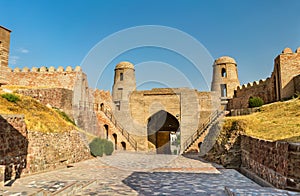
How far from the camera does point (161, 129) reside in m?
30.5

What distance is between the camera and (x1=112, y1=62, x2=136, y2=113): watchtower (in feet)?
92.9

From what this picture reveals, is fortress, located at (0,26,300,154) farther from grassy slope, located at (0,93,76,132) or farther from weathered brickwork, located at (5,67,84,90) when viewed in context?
grassy slope, located at (0,93,76,132)

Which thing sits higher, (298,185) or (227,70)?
(227,70)

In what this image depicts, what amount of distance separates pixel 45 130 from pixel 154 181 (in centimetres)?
559

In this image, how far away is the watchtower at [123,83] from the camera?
28.3m

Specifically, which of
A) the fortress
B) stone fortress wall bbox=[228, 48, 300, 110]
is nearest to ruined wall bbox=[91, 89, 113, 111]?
the fortress

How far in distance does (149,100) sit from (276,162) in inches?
818

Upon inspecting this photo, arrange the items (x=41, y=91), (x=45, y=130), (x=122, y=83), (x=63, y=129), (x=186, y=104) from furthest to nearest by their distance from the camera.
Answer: (x=122, y=83)
(x=186, y=104)
(x=41, y=91)
(x=63, y=129)
(x=45, y=130)


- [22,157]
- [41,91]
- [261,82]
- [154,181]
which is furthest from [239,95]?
[22,157]

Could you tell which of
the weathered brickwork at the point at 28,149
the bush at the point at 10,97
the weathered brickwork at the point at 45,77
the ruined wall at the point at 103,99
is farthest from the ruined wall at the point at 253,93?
the bush at the point at 10,97

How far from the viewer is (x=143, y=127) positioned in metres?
26.7

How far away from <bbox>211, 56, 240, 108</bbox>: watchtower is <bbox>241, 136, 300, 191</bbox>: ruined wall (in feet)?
66.3

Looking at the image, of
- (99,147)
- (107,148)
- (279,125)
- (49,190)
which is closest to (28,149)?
(49,190)

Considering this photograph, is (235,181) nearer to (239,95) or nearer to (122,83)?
(239,95)
